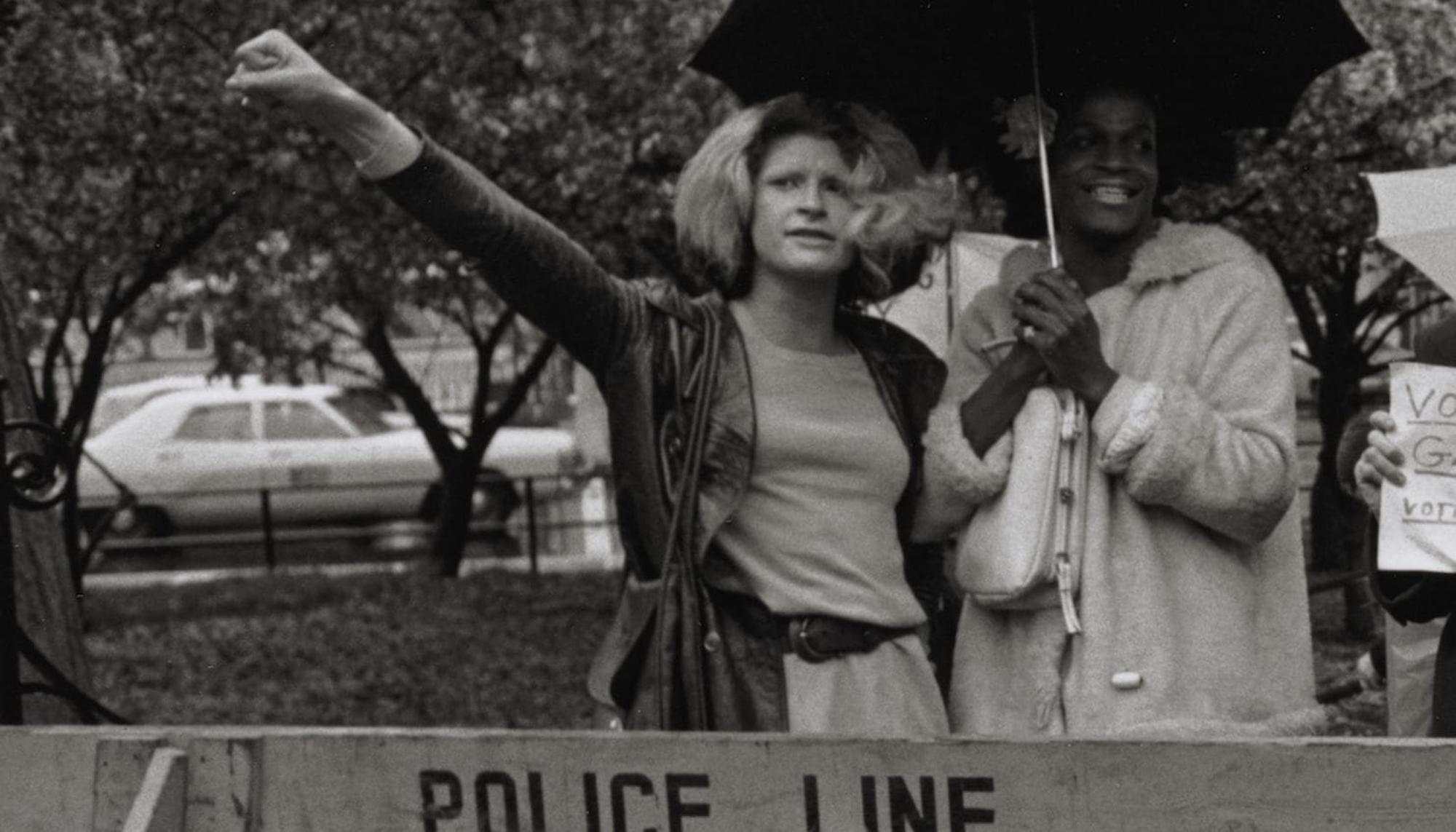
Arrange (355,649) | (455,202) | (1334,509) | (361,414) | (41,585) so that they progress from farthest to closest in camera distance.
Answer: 1. (361,414)
2. (1334,509)
3. (355,649)
4. (41,585)
5. (455,202)

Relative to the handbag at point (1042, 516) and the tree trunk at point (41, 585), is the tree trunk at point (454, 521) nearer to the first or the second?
the tree trunk at point (41, 585)

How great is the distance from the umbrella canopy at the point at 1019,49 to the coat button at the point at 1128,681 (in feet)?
3.41

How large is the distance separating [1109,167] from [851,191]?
1.44 feet

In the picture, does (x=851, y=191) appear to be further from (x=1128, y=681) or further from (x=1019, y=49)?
(x=1128, y=681)

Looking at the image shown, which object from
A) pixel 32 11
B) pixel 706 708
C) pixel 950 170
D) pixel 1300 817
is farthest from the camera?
pixel 32 11

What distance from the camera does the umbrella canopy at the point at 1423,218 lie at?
158 inches

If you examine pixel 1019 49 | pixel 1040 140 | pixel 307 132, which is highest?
pixel 307 132

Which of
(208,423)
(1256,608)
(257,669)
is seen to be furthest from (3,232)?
(208,423)

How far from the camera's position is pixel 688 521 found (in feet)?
13.6

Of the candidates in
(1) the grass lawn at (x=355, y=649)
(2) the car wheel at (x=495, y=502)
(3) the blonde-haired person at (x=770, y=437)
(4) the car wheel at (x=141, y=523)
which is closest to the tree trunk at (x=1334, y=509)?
(1) the grass lawn at (x=355, y=649)

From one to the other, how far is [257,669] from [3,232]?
11.4 ft

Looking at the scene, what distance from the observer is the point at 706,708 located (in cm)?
418

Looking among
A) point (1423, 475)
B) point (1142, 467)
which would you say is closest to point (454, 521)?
point (1142, 467)

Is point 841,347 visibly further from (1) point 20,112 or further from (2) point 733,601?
(1) point 20,112
